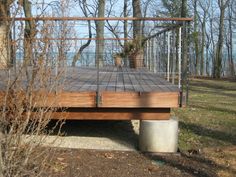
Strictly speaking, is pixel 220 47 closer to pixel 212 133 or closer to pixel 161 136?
pixel 212 133

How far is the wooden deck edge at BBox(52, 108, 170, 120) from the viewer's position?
6.52m

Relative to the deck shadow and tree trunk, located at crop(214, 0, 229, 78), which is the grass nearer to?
the deck shadow

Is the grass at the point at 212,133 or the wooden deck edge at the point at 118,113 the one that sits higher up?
the wooden deck edge at the point at 118,113

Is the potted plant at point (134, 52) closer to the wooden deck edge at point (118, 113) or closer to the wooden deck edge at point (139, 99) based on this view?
the wooden deck edge at point (118, 113)

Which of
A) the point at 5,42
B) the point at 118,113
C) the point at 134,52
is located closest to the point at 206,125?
the point at 118,113

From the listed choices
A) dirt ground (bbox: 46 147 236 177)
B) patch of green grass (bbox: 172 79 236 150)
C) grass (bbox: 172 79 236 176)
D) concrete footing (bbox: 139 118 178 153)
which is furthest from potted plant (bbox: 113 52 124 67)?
dirt ground (bbox: 46 147 236 177)

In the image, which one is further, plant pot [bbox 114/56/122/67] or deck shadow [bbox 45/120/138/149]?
plant pot [bbox 114/56/122/67]

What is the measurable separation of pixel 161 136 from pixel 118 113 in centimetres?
76

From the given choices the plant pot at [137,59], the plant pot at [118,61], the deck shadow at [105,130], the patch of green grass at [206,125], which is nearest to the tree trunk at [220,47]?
the plant pot at [137,59]

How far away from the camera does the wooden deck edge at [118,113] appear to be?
21.4ft

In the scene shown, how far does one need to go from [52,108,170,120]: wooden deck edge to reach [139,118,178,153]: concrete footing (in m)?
0.21

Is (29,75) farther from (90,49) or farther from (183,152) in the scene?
(90,49)

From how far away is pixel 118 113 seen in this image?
659 centimetres

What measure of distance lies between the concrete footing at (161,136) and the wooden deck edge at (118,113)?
214mm
